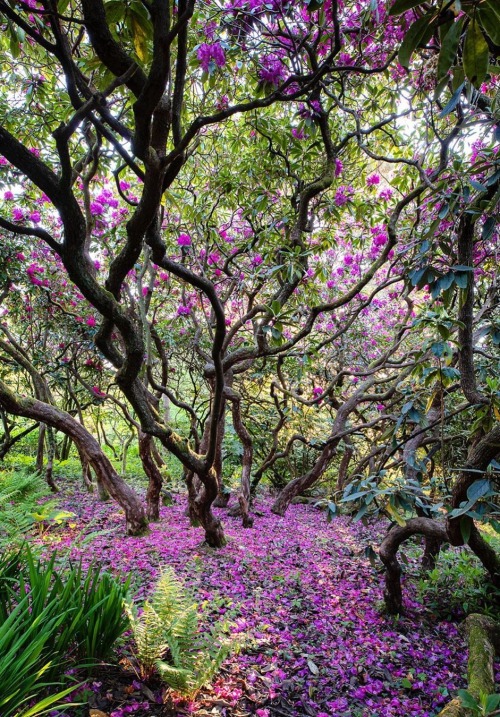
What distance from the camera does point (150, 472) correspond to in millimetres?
4504

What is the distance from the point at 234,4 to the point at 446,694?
4225 millimetres

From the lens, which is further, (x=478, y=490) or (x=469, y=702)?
(x=478, y=490)

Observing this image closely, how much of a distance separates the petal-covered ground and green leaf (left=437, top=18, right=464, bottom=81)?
2.51m

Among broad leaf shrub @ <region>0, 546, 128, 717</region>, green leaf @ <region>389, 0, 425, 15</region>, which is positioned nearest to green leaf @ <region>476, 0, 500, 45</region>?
green leaf @ <region>389, 0, 425, 15</region>

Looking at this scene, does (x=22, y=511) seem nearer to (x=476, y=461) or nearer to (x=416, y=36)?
(x=476, y=461)

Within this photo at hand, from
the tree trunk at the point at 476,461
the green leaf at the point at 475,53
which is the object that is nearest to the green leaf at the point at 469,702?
the tree trunk at the point at 476,461

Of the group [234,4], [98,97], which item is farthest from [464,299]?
[234,4]

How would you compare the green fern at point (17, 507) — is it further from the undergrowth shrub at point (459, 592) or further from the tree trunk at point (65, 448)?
the undergrowth shrub at point (459, 592)

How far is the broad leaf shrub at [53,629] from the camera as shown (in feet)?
4.65

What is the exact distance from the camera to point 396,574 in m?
2.86

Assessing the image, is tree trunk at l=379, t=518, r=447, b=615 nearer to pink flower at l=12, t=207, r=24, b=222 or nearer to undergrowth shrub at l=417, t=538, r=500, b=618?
undergrowth shrub at l=417, t=538, r=500, b=618

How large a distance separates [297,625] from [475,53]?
3229 millimetres

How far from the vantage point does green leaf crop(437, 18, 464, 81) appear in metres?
0.85

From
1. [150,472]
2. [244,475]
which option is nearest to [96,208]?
[150,472]
